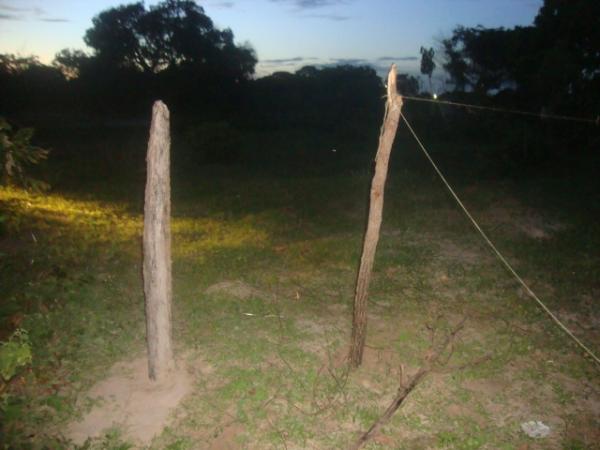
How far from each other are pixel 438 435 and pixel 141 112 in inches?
1249

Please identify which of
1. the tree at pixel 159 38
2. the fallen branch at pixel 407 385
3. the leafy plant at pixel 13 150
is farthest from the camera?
the tree at pixel 159 38

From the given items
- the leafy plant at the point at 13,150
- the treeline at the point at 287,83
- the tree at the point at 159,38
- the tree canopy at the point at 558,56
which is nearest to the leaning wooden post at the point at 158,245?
the leafy plant at the point at 13,150

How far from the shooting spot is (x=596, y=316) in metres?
8.19

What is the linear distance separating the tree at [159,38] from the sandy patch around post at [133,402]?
29.5m

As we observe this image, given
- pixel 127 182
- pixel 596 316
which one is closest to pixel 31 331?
pixel 596 316

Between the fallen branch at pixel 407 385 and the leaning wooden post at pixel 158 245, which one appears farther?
the leaning wooden post at pixel 158 245

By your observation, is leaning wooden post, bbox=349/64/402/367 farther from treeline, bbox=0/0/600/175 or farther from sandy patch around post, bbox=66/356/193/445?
treeline, bbox=0/0/600/175

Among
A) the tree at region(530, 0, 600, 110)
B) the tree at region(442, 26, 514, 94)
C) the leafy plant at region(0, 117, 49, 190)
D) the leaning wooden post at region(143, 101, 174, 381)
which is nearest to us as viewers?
the leaning wooden post at region(143, 101, 174, 381)

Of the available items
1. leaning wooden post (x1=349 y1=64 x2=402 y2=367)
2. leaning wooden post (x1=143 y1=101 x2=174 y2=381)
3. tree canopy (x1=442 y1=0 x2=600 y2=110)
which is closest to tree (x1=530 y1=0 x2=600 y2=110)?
tree canopy (x1=442 y1=0 x2=600 y2=110)

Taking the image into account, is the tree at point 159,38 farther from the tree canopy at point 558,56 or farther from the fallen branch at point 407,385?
the fallen branch at point 407,385

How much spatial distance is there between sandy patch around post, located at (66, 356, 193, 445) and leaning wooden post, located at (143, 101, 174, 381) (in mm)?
210

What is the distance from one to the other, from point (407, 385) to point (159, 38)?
33062 millimetres

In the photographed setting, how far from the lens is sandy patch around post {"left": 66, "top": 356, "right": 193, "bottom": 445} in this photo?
17.5 ft

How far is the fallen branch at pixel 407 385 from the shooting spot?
5.11 m
